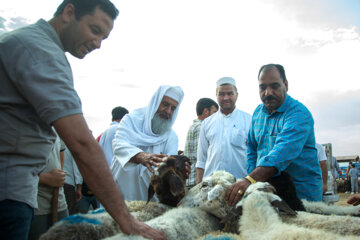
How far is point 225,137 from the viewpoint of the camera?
4.49m

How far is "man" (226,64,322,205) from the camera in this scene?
252 centimetres

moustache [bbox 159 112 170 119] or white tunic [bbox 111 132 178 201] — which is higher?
moustache [bbox 159 112 170 119]

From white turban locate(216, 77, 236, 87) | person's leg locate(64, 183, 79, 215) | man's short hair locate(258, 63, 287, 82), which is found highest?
white turban locate(216, 77, 236, 87)

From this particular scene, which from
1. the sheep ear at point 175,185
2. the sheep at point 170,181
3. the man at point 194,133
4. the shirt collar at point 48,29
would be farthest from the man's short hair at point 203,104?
the shirt collar at point 48,29

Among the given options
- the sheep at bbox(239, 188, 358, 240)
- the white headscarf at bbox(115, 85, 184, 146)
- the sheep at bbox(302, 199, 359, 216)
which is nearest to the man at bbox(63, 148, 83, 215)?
the white headscarf at bbox(115, 85, 184, 146)

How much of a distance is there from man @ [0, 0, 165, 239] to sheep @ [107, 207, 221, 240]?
42cm

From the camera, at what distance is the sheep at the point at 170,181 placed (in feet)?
8.81

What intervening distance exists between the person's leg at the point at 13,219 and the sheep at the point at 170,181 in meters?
1.34

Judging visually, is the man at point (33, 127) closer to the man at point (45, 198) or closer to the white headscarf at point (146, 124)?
the man at point (45, 198)

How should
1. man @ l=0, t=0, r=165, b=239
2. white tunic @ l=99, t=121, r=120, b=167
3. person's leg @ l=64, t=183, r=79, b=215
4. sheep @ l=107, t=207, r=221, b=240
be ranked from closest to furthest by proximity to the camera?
man @ l=0, t=0, r=165, b=239, sheep @ l=107, t=207, r=221, b=240, person's leg @ l=64, t=183, r=79, b=215, white tunic @ l=99, t=121, r=120, b=167

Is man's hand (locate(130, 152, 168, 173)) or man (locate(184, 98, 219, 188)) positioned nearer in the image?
man's hand (locate(130, 152, 168, 173))

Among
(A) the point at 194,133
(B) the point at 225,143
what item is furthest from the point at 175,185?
(A) the point at 194,133

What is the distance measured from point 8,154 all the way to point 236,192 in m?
1.66

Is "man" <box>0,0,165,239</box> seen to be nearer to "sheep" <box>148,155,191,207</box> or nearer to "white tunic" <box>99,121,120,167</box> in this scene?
"sheep" <box>148,155,191,207</box>
